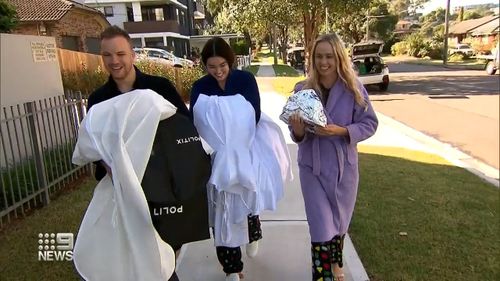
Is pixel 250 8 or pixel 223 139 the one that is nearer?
pixel 223 139

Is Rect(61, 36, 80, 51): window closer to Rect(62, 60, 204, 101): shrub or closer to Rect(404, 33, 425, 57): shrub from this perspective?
Rect(62, 60, 204, 101): shrub

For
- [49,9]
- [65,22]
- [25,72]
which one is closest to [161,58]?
[65,22]

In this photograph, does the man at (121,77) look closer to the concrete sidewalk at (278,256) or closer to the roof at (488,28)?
the concrete sidewalk at (278,256)

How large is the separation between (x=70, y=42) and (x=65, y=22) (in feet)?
4.28

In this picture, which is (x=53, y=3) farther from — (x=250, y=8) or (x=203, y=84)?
(x=203, y=84)

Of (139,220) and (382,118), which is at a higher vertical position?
(139,220)

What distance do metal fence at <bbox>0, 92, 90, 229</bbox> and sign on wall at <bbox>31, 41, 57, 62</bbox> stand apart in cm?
57

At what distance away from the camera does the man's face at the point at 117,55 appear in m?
2.06

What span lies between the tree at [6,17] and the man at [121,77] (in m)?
4.26

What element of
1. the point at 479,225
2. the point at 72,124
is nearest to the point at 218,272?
the point at 479,225

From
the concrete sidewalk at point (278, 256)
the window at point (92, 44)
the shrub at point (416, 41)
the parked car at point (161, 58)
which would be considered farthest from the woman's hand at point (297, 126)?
the window at point (92, 44)

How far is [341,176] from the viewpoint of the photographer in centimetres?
248

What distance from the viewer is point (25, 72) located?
5.19 meters

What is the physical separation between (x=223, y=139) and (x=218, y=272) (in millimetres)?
1173
